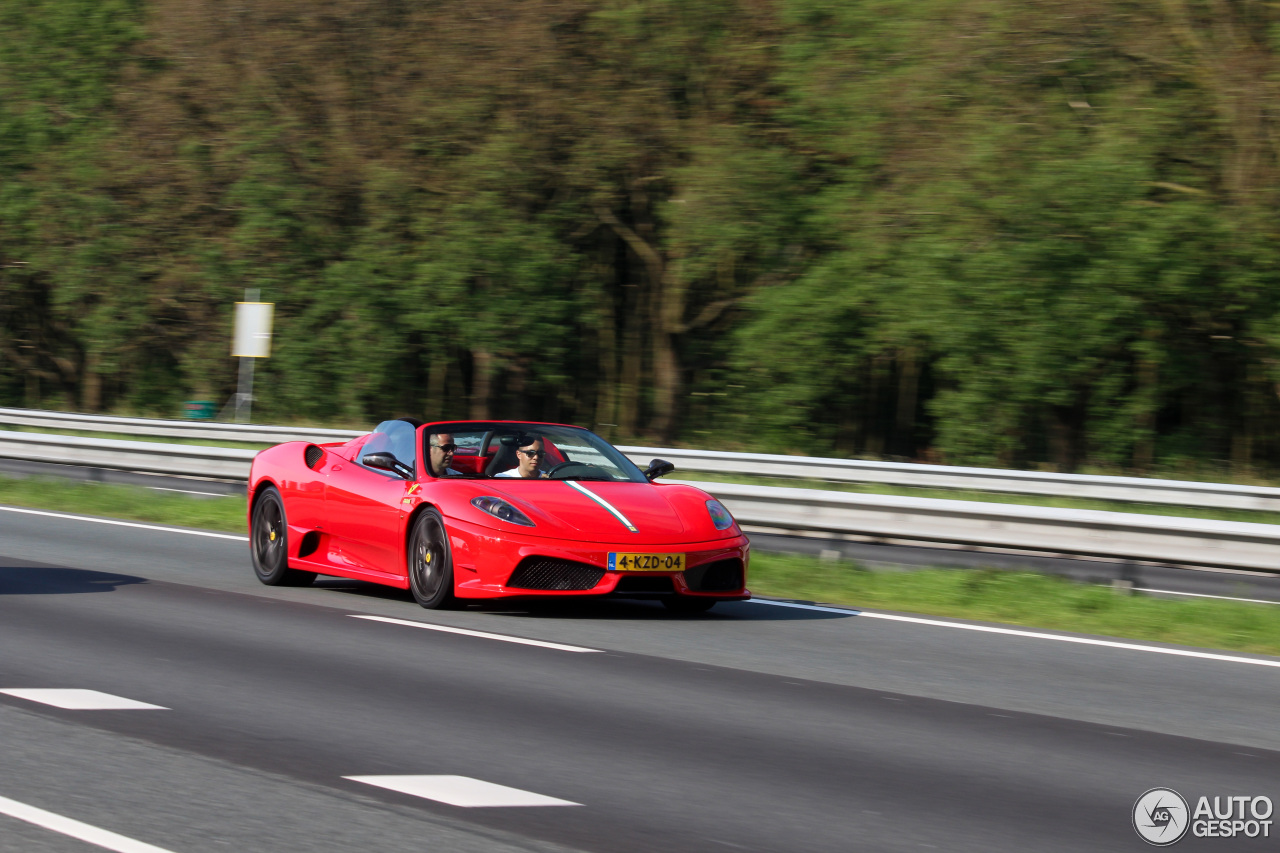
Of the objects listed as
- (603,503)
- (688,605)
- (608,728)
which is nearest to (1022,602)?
(688,605)

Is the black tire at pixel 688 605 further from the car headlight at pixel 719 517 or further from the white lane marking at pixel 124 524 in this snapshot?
the white lane marking at pixel 124 524

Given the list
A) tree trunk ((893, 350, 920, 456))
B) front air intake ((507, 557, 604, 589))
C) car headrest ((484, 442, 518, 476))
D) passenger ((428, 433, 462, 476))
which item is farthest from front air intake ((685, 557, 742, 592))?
tree trunk ((893, 350, 920, 456))

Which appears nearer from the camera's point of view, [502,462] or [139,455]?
[502,462]

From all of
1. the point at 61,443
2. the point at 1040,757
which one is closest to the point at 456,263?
the point at 61,443

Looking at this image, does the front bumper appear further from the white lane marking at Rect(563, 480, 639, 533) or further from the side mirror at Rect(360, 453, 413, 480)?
the side mirror at Rect(360, 453, 413, 480)

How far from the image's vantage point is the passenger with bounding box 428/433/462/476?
10.1 m

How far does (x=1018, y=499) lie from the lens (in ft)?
62.1

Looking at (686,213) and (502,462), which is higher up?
(686,213)

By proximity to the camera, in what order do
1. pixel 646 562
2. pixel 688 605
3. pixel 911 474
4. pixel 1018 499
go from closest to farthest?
pixel 646 562, pixel 688 605, pixel 1018 499, pixel 911 474

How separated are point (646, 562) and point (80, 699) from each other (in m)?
3.57

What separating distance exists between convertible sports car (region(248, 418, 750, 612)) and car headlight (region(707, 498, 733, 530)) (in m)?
0.01

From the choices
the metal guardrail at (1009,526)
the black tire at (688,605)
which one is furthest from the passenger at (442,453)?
the metal guardrail at (1009,526)

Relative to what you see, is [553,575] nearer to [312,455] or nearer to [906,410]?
[312,455]

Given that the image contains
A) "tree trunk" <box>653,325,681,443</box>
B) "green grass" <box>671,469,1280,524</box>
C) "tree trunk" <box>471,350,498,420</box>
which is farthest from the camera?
"tree trunk" <box>653,325,681,443</box>
